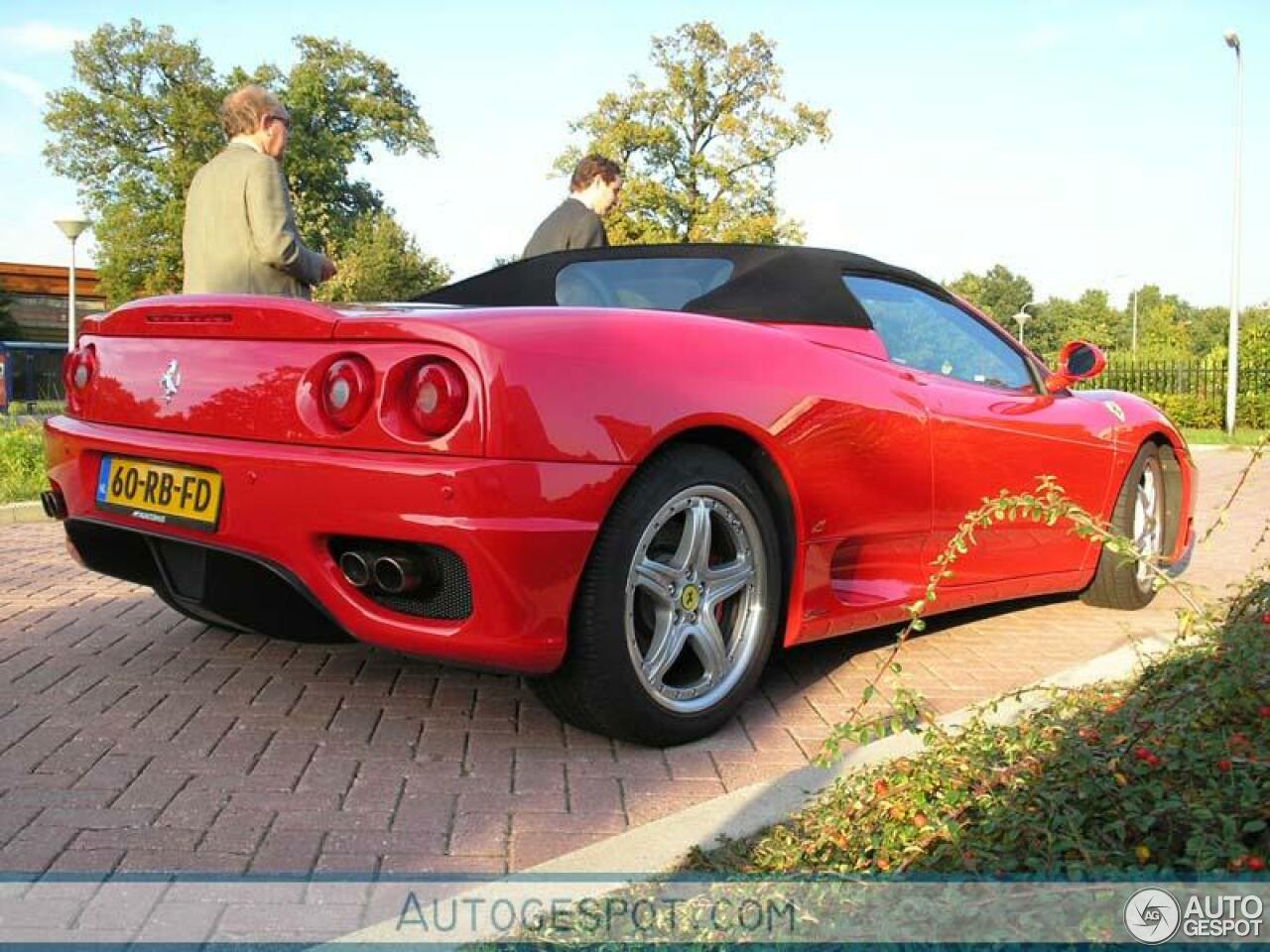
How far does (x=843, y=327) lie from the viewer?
382cm

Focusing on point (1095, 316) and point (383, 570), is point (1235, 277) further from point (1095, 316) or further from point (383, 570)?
point (1095, 316)

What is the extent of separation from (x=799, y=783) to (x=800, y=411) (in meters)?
1.12

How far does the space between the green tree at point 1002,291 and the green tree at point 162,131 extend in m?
70.8

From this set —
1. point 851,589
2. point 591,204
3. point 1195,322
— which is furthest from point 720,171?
point 1195,322

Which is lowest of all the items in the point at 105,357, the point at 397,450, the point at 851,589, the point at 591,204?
the point at 851,589

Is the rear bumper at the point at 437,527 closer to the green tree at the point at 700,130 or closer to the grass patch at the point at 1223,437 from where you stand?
the grass patch at the point at 1223,437

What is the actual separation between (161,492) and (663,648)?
135 centimetres

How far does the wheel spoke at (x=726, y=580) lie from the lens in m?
3.20

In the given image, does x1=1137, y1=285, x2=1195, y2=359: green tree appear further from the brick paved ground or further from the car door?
the brick paved ground

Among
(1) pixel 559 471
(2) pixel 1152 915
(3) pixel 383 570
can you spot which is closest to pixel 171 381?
(3) pixel 383 570

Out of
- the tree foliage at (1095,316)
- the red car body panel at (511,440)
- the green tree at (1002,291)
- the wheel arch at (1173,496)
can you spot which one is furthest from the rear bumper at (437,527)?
the green tree at (1002,291)

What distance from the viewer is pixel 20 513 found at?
7859 mm

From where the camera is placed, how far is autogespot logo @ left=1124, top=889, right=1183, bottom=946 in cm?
184

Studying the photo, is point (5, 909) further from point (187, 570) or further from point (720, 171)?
point (720, 171)
